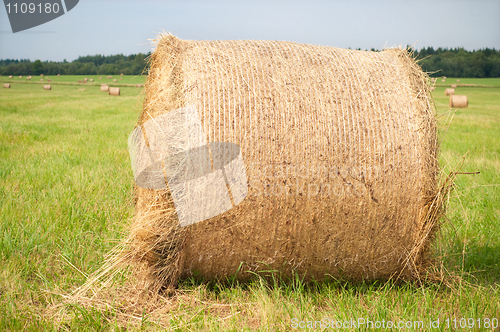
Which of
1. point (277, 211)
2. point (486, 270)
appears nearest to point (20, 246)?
point (277, 211)

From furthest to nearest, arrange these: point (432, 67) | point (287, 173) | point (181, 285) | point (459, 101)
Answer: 1. point (432, 67)
2. point (459, 101)
3. point (181, 285)
4. point (287, 173)

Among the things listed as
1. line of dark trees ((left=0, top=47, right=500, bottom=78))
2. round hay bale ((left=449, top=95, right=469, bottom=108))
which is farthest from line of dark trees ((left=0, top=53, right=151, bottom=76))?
round hay bale ((left=449, top=95, right=469, bottom=108))

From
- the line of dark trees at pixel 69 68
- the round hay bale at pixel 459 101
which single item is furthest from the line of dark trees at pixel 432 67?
the round hay bale at pixel 459 101

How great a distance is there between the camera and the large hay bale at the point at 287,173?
103 inches

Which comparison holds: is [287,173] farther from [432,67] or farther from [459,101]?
[432,67]

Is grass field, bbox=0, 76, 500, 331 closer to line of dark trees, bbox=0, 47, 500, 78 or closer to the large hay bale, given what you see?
the large hay bale

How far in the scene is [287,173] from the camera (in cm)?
262

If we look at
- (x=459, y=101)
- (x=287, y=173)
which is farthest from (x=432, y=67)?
(x=287, y=173)

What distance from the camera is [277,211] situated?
263 cm

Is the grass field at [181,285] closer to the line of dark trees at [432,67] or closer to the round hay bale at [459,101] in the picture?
the round hay bale at [459,101]

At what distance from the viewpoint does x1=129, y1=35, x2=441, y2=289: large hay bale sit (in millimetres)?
2613

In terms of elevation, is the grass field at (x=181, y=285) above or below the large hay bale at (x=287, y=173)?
below

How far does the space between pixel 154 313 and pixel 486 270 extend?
10.1 feet

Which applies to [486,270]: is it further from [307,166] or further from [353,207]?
[307,166]
